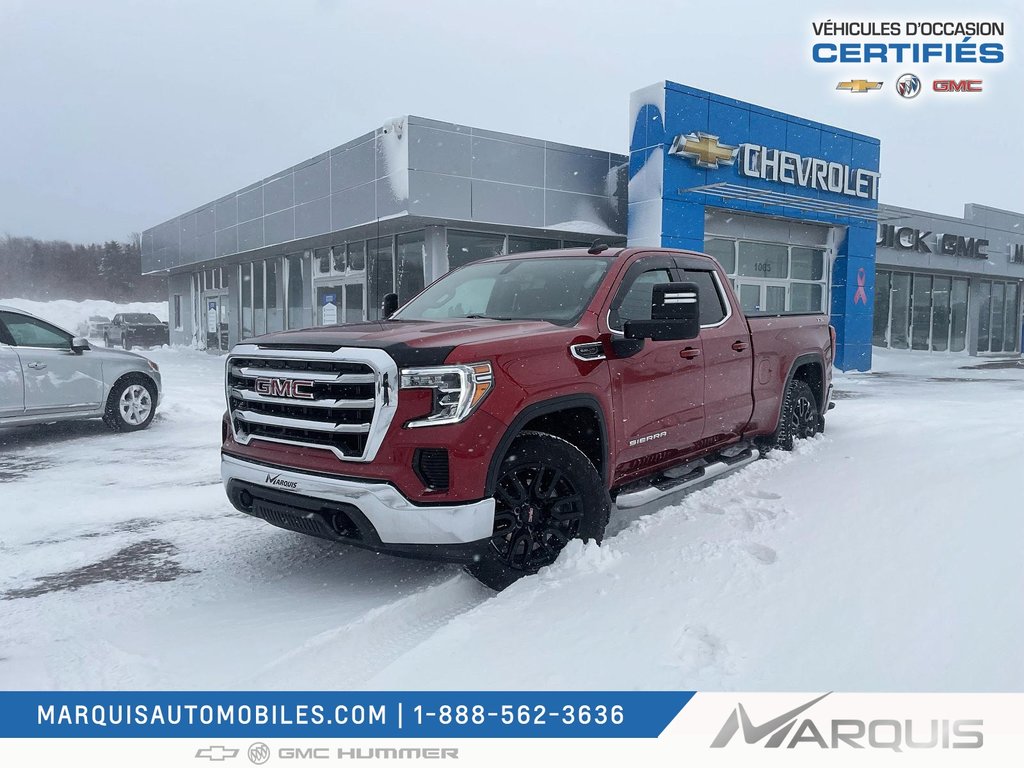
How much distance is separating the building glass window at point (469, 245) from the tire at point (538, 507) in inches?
469

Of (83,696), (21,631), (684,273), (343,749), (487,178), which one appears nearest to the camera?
(343,749)

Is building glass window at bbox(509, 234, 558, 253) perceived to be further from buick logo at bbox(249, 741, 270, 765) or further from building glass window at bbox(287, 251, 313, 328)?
buick logo at bbox(249, 741, 270, 765)

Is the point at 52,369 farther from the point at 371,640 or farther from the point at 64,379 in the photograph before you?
the point at 371,640

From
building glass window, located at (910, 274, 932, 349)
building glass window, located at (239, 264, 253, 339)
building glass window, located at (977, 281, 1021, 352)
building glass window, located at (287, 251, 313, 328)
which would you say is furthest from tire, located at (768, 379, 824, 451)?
building glass window, located at (977, 281, 1021, 352)

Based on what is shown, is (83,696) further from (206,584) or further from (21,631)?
(206,584)

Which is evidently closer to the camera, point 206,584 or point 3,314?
point 206,584

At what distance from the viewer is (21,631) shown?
3453 mm

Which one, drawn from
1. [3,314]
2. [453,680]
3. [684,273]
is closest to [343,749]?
[453,680]

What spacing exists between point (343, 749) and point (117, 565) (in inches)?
97.9

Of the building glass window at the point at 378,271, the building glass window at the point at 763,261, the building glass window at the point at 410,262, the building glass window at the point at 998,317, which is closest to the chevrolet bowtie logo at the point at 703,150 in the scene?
the building glass window at the point at 763,261

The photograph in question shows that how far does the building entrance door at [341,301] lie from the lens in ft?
59.5

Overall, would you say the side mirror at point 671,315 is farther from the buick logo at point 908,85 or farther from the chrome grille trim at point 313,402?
the buick logo at point 908,85

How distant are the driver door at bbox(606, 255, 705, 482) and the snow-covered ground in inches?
17.4

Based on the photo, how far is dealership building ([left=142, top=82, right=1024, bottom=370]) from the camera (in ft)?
48.9
